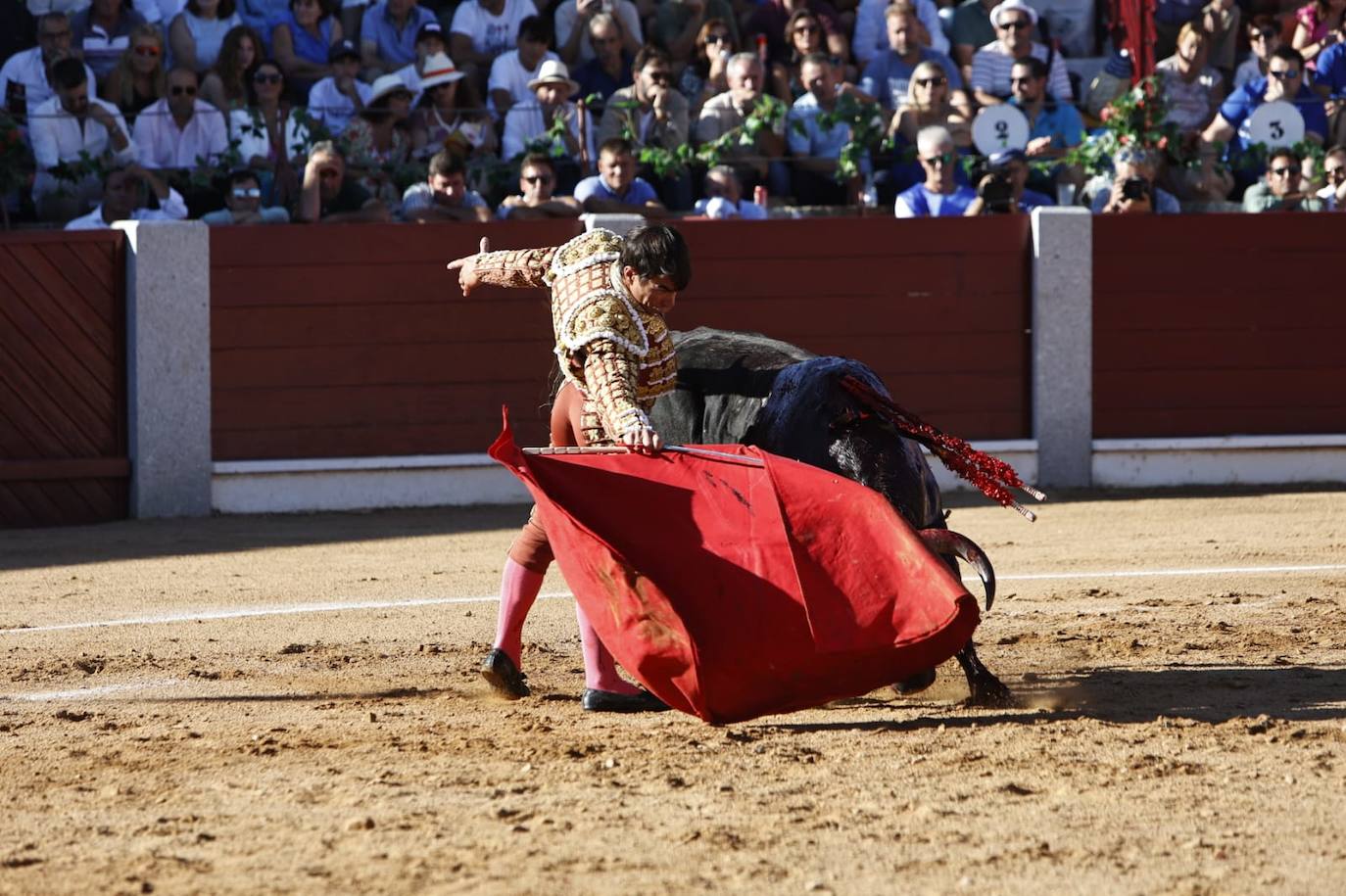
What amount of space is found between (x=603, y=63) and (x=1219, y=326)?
296 centimetres

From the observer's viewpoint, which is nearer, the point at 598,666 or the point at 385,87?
the point at 598,666

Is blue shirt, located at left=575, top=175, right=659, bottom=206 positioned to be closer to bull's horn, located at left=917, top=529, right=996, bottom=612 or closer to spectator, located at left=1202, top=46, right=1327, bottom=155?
spectator, located at left=1202, top=46, right=1327, bottom=155

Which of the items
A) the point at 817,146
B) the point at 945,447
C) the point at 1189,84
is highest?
the point at 1189,84

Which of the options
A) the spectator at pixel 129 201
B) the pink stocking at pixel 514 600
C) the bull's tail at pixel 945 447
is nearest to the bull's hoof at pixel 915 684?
the bull's tail at pixel 945 447

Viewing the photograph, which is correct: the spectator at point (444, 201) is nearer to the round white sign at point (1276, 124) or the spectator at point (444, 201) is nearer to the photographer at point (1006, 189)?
the photographer at point (1006, 189)

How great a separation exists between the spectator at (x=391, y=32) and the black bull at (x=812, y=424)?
4531mm

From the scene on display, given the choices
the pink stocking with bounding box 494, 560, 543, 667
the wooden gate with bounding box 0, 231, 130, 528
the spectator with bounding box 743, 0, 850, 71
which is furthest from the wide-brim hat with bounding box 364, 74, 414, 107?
the pink stocking with bounding box 494, 560, 543, 667

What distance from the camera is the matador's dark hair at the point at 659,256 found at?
3.53 meters

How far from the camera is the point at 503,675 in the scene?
3.96 m

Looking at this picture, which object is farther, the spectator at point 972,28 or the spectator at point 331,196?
the spectator at point 972,28

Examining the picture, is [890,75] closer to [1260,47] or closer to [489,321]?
[1260,47]

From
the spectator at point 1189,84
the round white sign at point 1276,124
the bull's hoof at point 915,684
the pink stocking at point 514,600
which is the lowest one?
→ the bull's hoof at point 915,684

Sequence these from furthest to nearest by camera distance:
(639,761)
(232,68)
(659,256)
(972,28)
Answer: (972,28) → (232,68) → (659,256) → (639,761)

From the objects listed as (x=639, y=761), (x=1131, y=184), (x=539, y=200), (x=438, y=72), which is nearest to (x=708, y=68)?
(x=438, y=72)
